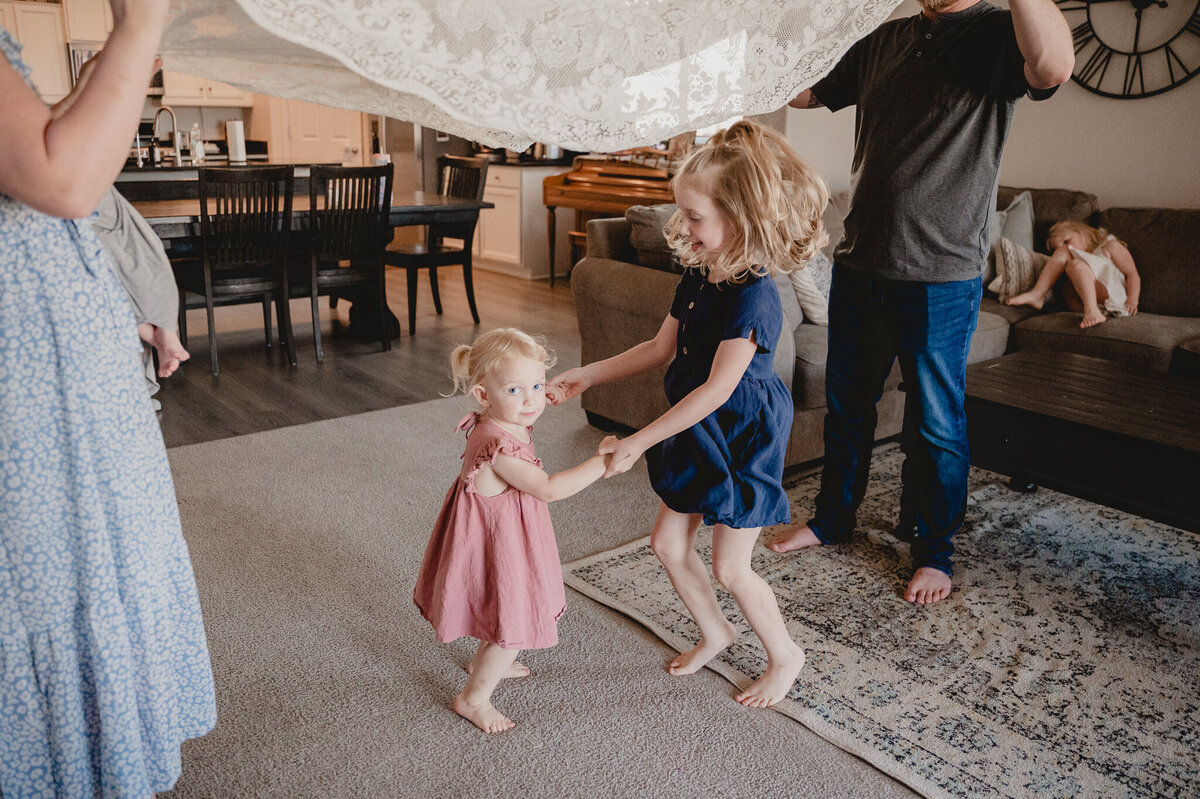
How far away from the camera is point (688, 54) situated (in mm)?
1186

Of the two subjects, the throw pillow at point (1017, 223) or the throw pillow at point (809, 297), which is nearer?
the throw pillow at point (809, 297)

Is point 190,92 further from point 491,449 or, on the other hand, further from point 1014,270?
point 491,449

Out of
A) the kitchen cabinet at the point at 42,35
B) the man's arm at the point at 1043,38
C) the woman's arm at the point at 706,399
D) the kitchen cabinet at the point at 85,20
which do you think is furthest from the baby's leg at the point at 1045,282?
the kitchen cabinet at the point at 42,35

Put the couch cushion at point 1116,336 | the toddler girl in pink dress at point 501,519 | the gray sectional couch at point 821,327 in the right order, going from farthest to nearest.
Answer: the couch cushion at point 1116,336
the gray sectional couch at point 821,327
the toddler girl in pink dress at point 501,519

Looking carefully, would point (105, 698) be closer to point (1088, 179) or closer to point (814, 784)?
point (814, 784)

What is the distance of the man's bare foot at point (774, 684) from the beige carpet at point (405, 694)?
3cm

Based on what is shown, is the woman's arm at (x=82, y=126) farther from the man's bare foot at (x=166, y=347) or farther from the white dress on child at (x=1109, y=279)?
the white dress on child at (x=1109, y=279)

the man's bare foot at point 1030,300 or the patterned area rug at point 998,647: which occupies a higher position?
the man's bare foot at point 1030,300

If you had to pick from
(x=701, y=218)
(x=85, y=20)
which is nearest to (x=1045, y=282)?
(x=701, y=218)

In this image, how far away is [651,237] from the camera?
325 centimetres

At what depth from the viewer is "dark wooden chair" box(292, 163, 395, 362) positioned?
4.41m

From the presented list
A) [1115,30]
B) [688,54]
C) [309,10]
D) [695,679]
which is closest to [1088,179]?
[1115,30]

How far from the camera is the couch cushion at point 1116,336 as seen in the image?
A: 3.37 meters

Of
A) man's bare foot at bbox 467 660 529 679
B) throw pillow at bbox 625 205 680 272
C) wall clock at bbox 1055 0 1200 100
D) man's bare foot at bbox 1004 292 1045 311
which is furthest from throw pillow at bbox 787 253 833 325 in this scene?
wall clock at bbox 1055 0 1200 100
